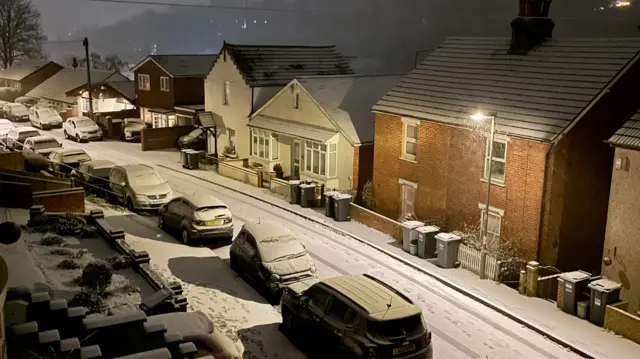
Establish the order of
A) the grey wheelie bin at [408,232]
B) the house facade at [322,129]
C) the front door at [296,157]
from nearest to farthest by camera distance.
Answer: the grey wheelie bin at [408,232], the house facade at [322,129], the front door at [296,157]

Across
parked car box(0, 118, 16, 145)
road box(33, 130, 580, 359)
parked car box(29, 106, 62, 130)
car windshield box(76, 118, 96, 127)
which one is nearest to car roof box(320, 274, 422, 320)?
road box(33, 130, 580, 359)

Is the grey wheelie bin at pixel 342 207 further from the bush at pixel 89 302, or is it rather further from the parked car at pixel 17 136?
the parked car at pixel 17 136

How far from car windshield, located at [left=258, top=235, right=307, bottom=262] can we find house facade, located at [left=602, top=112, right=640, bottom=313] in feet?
31.2

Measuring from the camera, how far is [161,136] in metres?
44.5

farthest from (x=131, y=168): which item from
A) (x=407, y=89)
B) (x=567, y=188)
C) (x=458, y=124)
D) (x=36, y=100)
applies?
(x=36, y=100)

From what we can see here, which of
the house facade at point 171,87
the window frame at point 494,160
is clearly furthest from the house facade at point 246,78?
the window frame at point 494,160

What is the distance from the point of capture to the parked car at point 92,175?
29833 mm

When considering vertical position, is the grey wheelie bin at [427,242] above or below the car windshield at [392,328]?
below

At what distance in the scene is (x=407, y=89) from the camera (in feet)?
90.2

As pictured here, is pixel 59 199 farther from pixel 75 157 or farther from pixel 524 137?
pixel 524 137

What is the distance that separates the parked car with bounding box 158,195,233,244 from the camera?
2277 cm

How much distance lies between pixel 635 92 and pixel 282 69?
22566 mm

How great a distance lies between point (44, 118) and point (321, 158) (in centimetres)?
3126

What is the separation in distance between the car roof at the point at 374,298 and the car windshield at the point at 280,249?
3582mm
